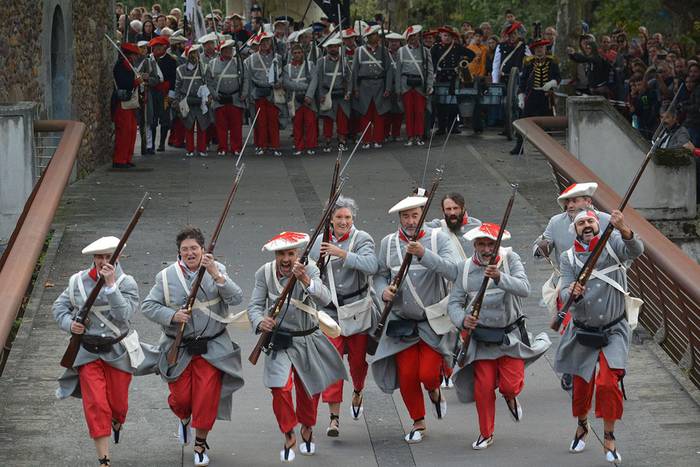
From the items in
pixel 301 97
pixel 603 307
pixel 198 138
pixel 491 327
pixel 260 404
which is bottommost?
pixel 198 138

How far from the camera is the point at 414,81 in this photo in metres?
24.0

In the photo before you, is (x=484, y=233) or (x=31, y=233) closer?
(x=484, y=233)

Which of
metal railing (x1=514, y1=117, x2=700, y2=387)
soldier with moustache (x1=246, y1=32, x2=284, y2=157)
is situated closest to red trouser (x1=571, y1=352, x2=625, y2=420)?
metal railing (x1=514, y1=117, x2=700, y2=387)

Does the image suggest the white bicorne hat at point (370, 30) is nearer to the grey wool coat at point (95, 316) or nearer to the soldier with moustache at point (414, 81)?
the soldier with moustache at point (414, 81)

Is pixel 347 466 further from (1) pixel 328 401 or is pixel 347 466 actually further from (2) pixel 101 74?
(2) pixel 101 74

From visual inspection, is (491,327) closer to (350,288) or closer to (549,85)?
(350,288)

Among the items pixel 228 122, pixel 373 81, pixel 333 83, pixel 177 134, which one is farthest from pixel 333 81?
pixel 177 134

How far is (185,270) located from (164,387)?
1.93 metres

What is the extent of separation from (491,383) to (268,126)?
13.9 meters

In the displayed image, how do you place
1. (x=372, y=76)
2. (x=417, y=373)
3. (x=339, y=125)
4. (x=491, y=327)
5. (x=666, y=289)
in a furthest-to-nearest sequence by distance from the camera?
1. (x=339, y=125)
2. (x=372, y=76)
3. (x=666, y=289)
4. (x=417, y=373)
5. (x=491, y=327)

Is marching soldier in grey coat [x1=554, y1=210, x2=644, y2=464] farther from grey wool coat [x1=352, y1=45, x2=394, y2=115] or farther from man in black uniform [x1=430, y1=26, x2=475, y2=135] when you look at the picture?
man in black uniform [x1=430, y1=26, x2=475, y2=135]

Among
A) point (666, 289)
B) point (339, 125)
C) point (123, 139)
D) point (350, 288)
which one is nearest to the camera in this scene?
point (350, 288)

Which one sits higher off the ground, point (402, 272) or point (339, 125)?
point (402, 272)

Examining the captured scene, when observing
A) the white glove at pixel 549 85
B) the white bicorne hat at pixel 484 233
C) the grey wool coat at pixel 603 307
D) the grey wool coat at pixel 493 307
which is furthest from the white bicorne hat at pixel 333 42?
the grey wool coat at pixel 603 307
